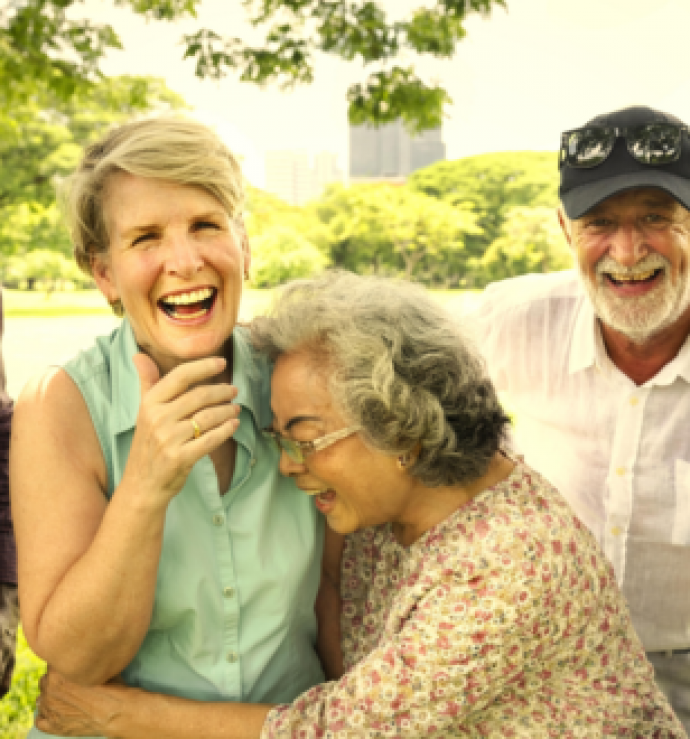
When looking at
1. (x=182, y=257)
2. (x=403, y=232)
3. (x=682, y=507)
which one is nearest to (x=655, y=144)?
(x=682, y=507)

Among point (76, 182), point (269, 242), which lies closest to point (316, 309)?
point (76, 182)

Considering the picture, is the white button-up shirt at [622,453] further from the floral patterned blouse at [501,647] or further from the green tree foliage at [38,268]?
the green tree foliage at [38,268]

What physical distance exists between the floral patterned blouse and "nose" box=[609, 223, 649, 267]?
1.14 metres

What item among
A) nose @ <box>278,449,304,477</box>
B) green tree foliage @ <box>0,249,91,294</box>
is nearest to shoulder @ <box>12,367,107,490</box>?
nose @ <box>278,449,304,477</box>

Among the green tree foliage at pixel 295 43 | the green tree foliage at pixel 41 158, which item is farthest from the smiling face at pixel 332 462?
the green tree foliage at pixel 41 158

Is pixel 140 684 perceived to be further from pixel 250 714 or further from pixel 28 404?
pixel 28 404

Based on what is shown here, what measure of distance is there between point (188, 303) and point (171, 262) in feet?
0.38

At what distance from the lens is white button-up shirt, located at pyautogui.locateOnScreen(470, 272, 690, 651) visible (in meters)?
2.86

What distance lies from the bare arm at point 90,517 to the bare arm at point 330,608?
721 mm

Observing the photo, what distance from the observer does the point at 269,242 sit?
111 ft

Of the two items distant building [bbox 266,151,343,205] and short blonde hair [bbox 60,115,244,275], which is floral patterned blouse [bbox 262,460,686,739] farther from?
distant building [bbox 266,151,343,205]

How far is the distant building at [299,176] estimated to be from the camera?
42.8 meters

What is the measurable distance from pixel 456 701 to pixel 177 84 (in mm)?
21117

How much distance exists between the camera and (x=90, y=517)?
1850 mm
